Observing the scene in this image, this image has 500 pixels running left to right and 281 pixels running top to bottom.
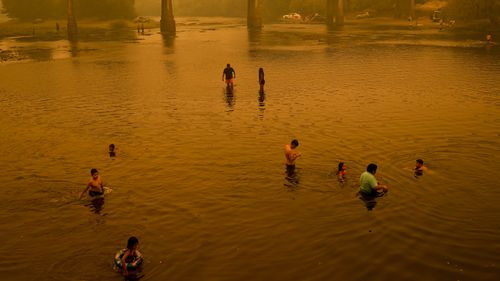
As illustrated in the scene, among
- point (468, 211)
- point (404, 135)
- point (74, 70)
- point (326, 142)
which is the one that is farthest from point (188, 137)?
point (74, 70)

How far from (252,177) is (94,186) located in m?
6.80

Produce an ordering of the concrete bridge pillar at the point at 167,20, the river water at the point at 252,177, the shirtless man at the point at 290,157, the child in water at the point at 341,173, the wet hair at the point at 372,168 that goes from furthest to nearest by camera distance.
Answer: the concrete bridge pillar at the point at 167,20
the shirtless man at the point at 290,157
the child in water at the point at 341,173
the wet hair at the point at 372,168
the river water at the point at 252,177

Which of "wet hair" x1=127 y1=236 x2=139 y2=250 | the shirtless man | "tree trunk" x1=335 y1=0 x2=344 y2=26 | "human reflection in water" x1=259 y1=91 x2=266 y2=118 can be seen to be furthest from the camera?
"tree trunk" x1=335 y1=0 x2=344 y2=26

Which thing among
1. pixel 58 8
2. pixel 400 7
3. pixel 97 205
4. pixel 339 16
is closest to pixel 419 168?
pixel 97 205

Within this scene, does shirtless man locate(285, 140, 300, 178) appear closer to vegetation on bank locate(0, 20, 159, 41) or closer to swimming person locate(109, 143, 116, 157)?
swimming person locate(109, 143, 116, 157)

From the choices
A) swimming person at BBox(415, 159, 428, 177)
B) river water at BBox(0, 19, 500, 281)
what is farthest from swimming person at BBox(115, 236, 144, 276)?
swimming person at BBox(415, 159, 428, 177)

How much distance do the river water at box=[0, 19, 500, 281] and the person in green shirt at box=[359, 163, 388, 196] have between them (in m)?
0.55

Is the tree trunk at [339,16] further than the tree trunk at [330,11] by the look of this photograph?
No

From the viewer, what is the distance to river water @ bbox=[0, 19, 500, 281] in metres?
15.7

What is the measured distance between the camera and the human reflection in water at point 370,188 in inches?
770

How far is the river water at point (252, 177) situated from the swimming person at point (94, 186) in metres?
0.44

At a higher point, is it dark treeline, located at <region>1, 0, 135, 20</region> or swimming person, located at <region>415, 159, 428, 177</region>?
dark treeline, located at <region>1, 0, 135, 20</region>

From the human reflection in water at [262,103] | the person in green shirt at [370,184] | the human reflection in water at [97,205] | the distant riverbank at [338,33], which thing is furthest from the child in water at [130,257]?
the distant riverbank at [338,33]

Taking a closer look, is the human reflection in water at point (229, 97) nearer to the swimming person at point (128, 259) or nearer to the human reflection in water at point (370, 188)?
the human reflection in water at point (370, 188)
